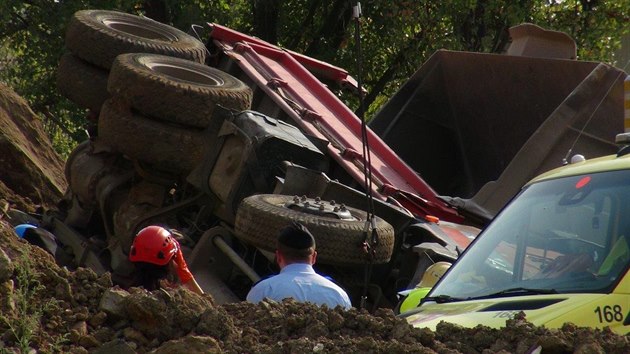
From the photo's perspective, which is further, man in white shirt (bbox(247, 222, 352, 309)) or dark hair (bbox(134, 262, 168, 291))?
dark hair (bbox(134, 262, 168, 291))

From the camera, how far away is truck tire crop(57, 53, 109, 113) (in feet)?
36.7

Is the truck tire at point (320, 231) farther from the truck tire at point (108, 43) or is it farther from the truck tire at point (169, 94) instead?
the truck tire at point (108, 43)

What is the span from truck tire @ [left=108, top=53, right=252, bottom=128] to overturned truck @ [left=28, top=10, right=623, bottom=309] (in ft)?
0.04

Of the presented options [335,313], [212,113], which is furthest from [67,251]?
[335,313]

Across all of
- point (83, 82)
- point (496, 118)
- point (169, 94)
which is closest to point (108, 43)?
point (83, 82)

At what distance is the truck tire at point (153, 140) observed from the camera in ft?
31.5

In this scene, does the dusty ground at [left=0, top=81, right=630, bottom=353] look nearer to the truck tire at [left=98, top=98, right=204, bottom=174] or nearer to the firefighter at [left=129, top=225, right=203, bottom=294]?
the firefighter at [left=129, top=225, right=203, bottom=294]

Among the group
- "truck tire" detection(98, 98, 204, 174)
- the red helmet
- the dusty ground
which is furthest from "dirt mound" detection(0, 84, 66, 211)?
the dusty ground

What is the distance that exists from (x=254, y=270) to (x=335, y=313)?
4.31m

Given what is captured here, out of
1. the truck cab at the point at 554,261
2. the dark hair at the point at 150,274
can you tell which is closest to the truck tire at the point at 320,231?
the dark hair at the point at 150,274

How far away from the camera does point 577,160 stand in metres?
6.24

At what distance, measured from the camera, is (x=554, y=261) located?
538 cm

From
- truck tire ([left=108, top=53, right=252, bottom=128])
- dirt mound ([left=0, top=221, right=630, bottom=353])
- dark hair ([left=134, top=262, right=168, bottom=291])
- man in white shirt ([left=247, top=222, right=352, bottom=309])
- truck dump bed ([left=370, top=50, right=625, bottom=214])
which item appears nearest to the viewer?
dirt mound ([left=0, top=221, right=630, bottom=353])

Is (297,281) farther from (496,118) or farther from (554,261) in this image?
(496,118)
